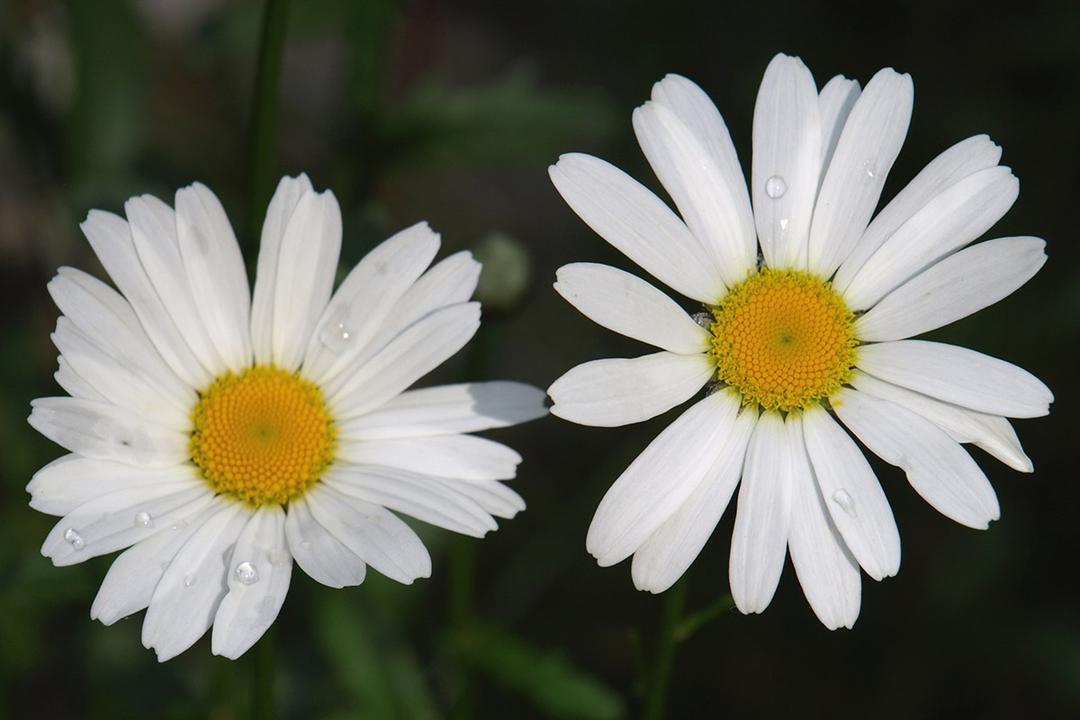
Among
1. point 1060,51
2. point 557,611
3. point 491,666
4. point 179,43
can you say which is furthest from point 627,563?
point 179,43

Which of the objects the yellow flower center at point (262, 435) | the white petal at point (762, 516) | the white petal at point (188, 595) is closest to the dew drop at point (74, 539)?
the white petal at point (188, 595)

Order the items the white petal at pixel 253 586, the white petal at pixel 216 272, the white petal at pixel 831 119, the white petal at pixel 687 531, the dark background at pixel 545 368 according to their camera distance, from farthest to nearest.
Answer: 1. the dark background at pixel 545 368
2. the white petal at pixel 831 119
3. the white petal at pixel 216 272
4. the white petal at pixel 687 531
5. the white petal at pixel 253 586

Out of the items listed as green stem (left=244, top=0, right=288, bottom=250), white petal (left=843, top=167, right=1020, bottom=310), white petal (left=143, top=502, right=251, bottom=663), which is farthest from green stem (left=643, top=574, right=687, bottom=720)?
green stem (left=244, top=0, right=288, bottom=250)

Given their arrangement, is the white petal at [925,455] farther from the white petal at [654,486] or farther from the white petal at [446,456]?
the white petal at [446,456]

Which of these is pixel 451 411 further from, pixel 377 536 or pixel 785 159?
pixel 785 159

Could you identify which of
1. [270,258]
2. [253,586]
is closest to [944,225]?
[270,258]

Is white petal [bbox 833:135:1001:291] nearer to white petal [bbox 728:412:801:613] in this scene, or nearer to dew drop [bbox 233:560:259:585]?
white petal [bbox 728:412:801:613]

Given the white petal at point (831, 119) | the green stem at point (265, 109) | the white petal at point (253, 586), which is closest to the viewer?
the white petal at point (253, 586)
